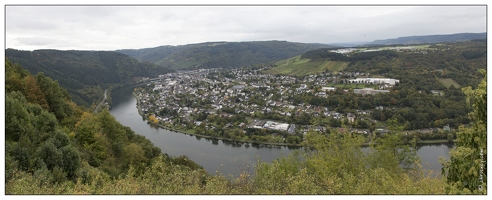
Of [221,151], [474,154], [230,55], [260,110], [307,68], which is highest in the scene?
[230,55]

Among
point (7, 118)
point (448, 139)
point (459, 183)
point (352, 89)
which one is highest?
point (7, 118)

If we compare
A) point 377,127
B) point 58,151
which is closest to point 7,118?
point 58,151

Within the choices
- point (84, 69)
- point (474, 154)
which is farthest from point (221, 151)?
point (84, 69)

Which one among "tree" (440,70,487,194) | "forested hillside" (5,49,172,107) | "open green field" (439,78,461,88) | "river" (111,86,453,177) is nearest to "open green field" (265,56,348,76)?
"open green field" (439,78,461,88)

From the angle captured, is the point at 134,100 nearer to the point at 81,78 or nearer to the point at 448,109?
the point at 81,78

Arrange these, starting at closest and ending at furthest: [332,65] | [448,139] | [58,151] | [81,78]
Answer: [58,151] < [448,139] < [81,78] < [332,65]

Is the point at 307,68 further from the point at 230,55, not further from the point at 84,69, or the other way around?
the point at 230,55

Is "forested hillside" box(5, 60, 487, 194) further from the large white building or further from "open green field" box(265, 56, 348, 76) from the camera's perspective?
"open green field" box(265, 56, 348, 76)
